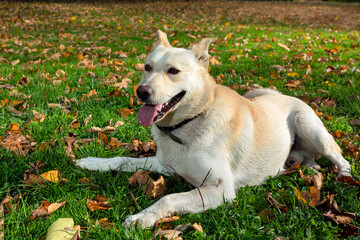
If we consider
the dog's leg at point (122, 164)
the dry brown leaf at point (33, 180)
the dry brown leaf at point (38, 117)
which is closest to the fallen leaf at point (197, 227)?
the dog's leg at point (122, 164)

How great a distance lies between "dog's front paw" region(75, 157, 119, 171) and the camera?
3.06 metres

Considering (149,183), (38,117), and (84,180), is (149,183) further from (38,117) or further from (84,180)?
(38,117)

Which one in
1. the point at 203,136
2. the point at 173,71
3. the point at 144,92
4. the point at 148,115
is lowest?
the point at 203,136

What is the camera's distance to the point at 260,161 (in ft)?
10.0

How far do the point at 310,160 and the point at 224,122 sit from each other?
4.27ft

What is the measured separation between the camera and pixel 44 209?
2.28m

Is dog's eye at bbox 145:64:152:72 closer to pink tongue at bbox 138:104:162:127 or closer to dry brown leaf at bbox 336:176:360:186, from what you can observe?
pink tongue at bbox 138:104:162:127

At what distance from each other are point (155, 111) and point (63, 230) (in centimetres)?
121

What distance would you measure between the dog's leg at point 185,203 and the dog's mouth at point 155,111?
2.28 ft

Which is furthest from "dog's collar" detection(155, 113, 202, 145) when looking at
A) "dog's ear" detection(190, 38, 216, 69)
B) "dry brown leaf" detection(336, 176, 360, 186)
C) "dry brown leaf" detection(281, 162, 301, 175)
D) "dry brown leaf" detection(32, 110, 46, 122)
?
"dry brown leaf" detection(32, 110, 46, 122)

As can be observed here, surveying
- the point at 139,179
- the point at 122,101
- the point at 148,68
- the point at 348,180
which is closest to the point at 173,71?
the point at 148,68

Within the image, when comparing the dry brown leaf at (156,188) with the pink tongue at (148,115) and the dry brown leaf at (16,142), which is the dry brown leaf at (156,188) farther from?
the dry brown leaf at (16,142)

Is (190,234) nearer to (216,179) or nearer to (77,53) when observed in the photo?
(216,179)

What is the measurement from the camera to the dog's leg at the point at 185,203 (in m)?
2.31
